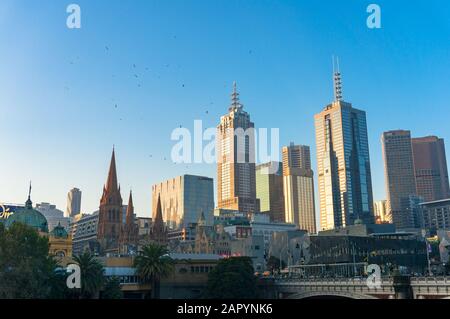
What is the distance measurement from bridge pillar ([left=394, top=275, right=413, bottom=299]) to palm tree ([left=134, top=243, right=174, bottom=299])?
4602cm

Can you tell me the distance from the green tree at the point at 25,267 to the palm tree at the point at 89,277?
4502 millimetres

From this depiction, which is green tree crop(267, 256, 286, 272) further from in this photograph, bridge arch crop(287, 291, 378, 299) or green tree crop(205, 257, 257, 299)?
bridge arch crop(287, 291, 378, 299)

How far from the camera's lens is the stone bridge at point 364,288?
66.5 meters

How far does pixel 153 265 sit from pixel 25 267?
32.0 meters

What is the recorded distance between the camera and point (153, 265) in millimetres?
99625

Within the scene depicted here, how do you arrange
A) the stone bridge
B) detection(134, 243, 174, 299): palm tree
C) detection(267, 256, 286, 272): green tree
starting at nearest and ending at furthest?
the stone bridge < detection(134, 243, 174, 299): palm tree < detection(267, 256, 286, 272): green tree

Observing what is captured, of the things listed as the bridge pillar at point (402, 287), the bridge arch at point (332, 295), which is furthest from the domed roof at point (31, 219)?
the bridge pillar at point (402, 287)

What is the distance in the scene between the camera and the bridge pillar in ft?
228

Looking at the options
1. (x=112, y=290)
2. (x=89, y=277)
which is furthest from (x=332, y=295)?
(x=89, y=277)

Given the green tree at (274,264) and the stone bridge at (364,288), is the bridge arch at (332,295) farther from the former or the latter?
the green tree at (274,264)

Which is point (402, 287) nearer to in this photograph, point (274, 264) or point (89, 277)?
point (89, 277)

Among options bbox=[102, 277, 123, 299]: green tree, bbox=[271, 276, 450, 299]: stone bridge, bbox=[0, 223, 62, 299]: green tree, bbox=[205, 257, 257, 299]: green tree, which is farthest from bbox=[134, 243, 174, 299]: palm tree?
bbox=[271, 276, 450, 299]: stone bridge
